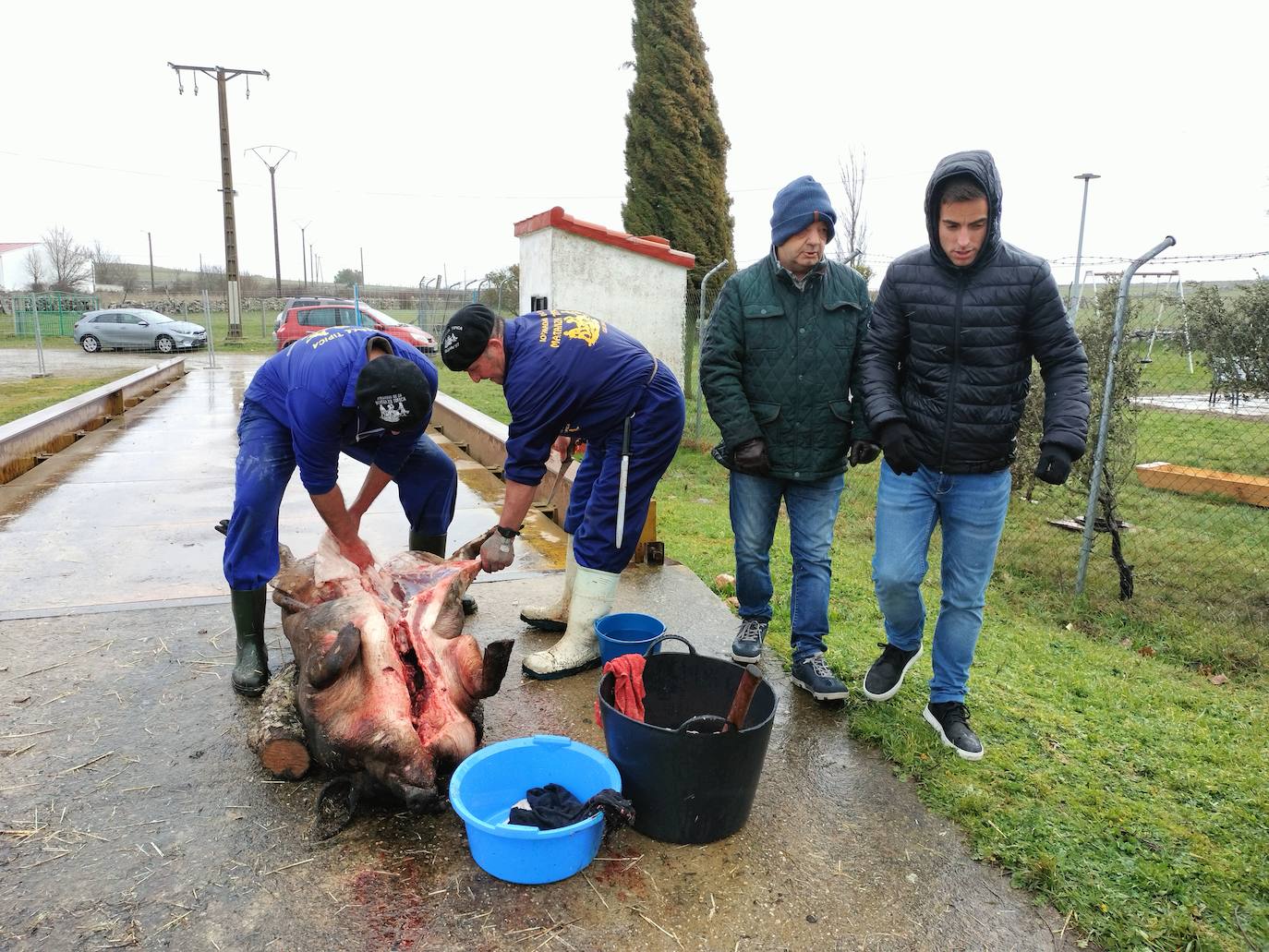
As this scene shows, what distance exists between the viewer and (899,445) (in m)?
2.99

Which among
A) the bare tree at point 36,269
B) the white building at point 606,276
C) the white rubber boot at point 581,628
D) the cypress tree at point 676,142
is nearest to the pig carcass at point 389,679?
the white rubber boot at point 581,628

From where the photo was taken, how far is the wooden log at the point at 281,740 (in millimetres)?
2664

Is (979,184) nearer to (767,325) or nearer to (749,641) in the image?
(767,325)

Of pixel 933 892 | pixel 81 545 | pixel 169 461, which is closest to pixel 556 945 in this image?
pixel 933 892

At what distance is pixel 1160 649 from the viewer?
14.8 feet

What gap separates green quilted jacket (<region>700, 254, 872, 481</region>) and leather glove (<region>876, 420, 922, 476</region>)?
1.12 feet

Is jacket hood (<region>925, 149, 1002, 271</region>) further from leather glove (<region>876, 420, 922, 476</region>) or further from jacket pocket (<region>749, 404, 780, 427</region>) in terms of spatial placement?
jacket pocket (<region>749, 404, 780, 427</region>)

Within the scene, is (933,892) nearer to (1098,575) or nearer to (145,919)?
(145,919)

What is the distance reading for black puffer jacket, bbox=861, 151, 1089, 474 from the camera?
2859 mm

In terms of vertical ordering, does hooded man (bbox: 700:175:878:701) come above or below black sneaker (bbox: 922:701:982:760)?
above

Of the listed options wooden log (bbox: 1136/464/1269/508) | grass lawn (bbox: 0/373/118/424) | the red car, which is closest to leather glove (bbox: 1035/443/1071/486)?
wooden log (bbox: 1136/464/1269/508)

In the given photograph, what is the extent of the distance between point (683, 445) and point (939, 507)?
682 centimetres

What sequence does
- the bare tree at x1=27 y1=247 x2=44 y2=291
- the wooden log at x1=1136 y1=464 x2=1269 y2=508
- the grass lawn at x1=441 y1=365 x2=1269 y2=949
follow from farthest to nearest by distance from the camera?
the bare tree at x1=27 y1=247 x2=44 y2=291
the wooden log at x1=1136 y1=464 x2=1269 y2=508
the grass lawn at x1=441 y1=365 x2=1269 y2=949

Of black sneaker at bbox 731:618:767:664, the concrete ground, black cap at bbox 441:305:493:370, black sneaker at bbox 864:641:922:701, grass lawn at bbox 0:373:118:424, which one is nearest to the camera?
the concrete ground
